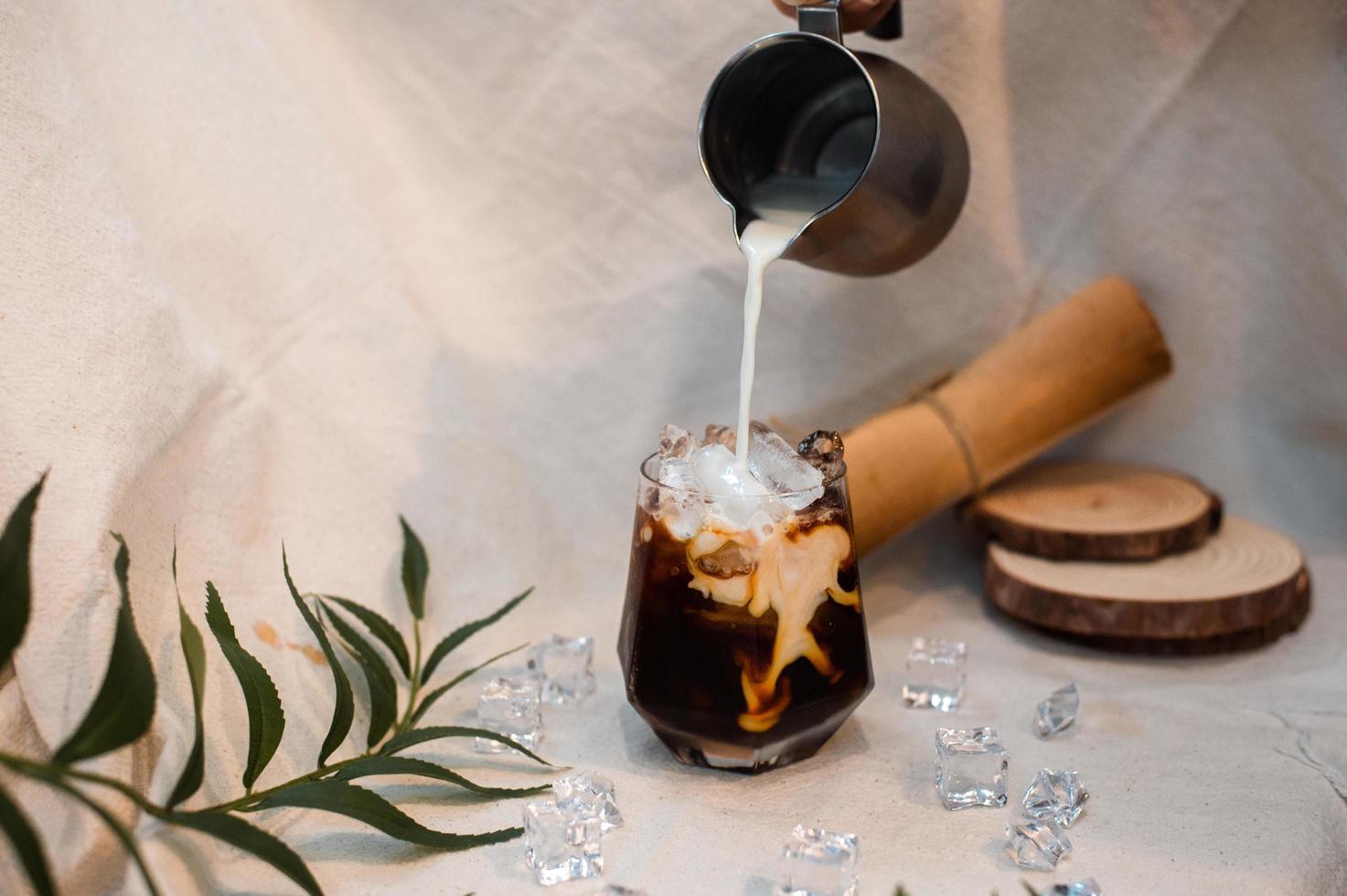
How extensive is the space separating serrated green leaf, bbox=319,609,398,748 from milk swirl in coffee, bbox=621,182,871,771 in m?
0.22

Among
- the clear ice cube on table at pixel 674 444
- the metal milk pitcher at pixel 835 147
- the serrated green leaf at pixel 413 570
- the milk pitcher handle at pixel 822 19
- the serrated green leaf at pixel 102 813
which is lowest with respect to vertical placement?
the serrated green leaf at pixel 413 570

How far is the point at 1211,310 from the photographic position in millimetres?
1456

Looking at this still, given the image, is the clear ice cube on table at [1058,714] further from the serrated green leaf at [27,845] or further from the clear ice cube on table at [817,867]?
the serrated green leaf at [27,845]

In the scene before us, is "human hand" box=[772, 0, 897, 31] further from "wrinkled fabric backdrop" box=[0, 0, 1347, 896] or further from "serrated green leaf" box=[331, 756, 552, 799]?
"serrated green leaf" box=[331, 756, 552, 799]

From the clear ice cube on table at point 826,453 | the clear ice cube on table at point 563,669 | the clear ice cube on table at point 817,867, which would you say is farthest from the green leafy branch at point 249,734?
the clear ice cube on table at point 826,453

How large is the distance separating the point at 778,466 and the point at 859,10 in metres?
0.45

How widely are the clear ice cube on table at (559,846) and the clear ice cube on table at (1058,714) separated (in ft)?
1.47

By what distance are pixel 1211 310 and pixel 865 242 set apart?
609 millimetres

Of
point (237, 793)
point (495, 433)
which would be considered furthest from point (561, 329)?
point (237, 793)

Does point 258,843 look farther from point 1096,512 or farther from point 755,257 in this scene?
point 1096,512

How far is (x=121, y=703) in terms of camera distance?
74cm

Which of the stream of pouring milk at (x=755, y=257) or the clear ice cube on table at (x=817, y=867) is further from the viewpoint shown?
the stream of pouring milk at (x=755, y=257)

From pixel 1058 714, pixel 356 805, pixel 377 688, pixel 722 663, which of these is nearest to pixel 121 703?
pixel 356 805

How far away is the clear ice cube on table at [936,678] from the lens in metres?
1.15
